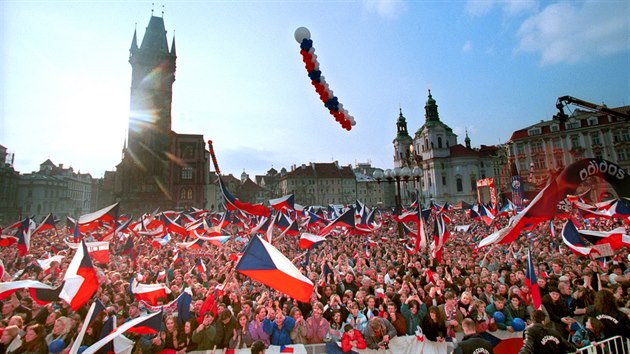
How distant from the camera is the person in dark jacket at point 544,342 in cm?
481

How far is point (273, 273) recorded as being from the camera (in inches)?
248

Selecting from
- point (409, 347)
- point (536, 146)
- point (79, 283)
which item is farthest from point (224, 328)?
point (536, 146)

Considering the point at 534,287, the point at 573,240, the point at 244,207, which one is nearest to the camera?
the point at 534,287

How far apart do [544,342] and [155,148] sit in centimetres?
6292

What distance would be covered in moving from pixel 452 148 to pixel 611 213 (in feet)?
231

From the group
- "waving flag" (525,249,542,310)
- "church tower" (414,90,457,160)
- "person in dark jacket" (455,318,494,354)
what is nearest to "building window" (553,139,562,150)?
"church tower" (414,90,457,160)

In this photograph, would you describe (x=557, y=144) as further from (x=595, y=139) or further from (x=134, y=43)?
(x=134, y=43)

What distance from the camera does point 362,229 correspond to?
60.2 feet

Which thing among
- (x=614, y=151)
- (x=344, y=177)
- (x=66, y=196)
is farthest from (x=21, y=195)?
(x=614, y=151)

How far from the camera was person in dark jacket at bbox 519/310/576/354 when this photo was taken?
189 inches

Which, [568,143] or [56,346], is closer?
[56,346]

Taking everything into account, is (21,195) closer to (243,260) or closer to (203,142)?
(203,142)

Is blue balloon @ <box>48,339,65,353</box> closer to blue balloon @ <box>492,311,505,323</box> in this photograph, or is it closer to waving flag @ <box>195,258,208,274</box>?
waving flag @ <box>195,258,208,274</box>

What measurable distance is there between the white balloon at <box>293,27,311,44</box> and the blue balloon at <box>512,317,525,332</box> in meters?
8.26
